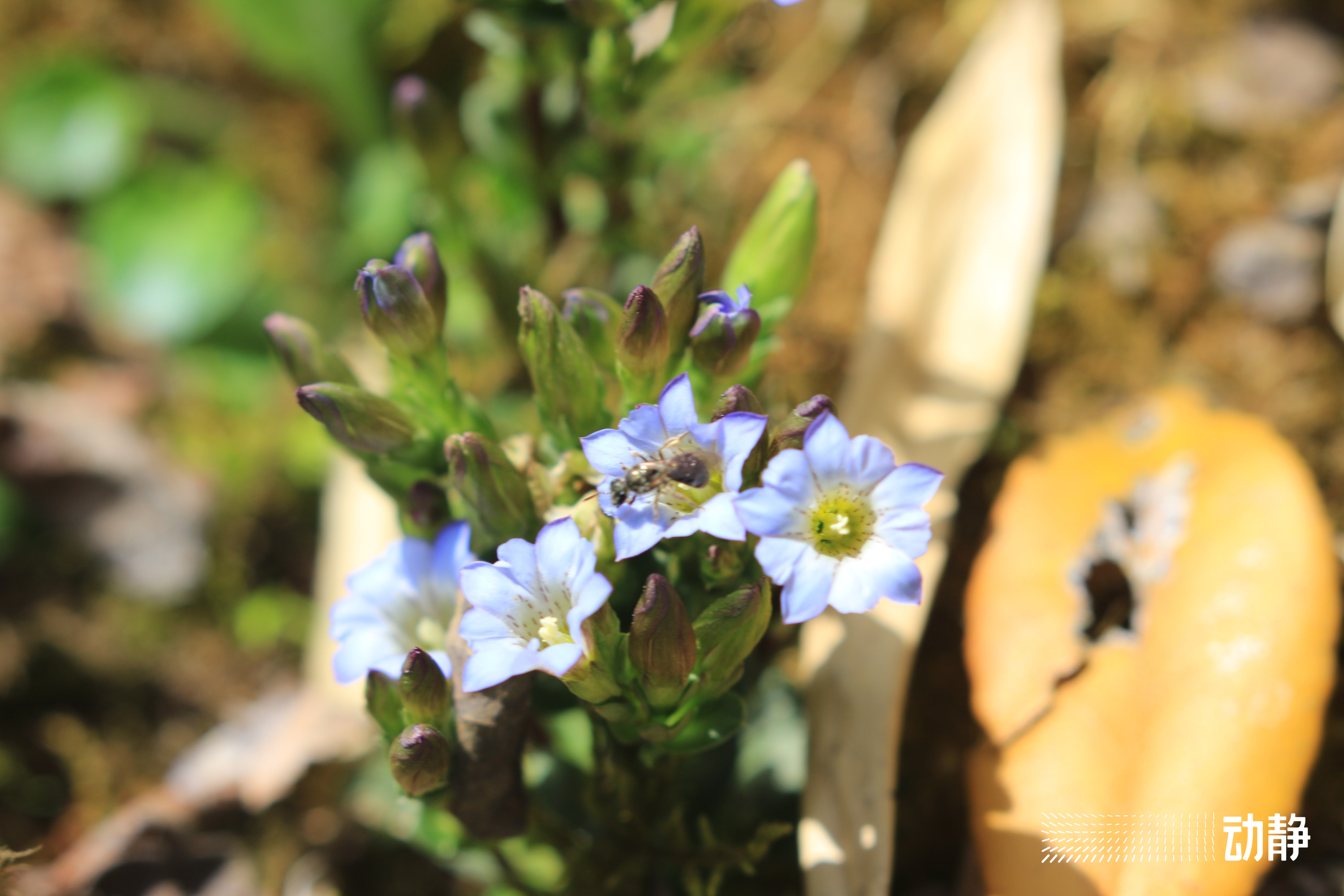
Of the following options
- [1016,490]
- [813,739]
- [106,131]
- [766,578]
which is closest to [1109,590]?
[1016,490]

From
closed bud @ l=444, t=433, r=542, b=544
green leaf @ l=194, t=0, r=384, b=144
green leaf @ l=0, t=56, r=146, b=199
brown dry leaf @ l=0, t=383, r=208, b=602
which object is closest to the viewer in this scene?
closed bud @ l=444, t=433, r=542, b=544

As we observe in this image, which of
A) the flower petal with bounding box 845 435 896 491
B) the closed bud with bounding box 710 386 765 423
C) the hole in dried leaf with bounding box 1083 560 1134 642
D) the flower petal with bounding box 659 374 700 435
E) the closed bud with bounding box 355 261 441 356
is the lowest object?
the hole in dried leaf with bounding box 1083 560 1134 642

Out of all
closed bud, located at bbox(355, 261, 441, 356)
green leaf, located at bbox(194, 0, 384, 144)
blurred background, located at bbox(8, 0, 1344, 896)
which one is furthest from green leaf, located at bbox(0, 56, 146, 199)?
closed bud, located at bbox(355, 261, 441, 356)

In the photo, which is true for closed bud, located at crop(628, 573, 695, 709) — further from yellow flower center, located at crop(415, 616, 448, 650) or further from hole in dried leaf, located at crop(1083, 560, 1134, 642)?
hole in dried leaf, located at crop(1083, 560, 1134, 642)

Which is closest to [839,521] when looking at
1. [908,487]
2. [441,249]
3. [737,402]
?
[908,487]

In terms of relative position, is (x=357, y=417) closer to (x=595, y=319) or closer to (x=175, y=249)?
(x=595, y=319)

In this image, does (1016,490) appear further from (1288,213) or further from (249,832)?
(249,832)

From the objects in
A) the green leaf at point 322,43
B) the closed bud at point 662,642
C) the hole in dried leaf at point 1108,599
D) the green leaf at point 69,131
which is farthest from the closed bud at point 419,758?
the green leaf at point 69,131
